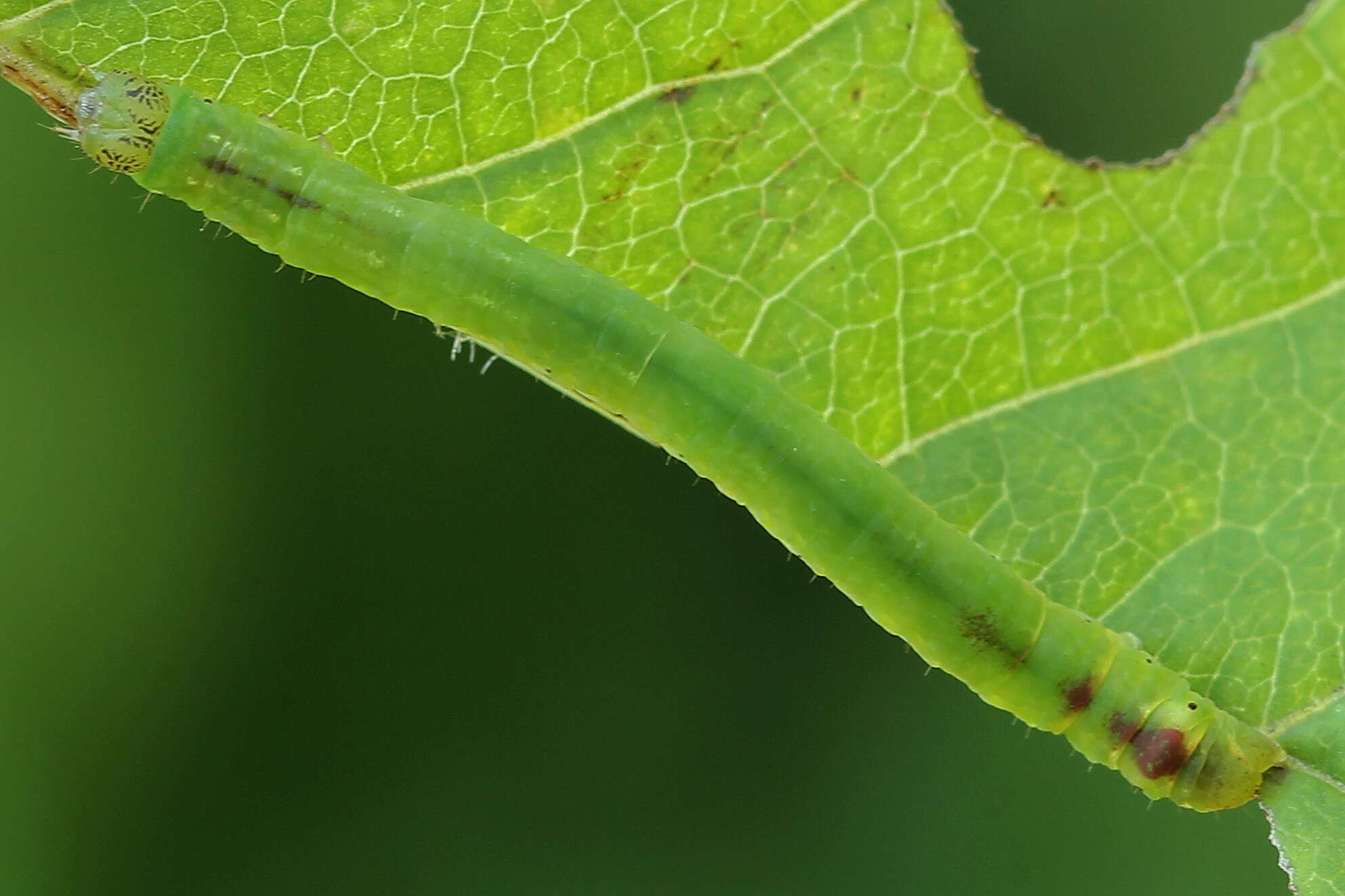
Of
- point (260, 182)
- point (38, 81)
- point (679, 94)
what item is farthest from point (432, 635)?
point (38, 81)

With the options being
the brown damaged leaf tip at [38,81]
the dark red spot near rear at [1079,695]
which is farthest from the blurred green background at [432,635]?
the brown damaged leaf tip at [38,81]

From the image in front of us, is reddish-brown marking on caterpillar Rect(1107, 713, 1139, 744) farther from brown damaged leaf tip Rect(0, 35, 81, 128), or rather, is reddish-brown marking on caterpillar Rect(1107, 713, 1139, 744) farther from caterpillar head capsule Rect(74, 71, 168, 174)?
brown damaged leaf tip Rect(0, 35, 81, 128)

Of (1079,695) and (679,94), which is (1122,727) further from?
(679,94)

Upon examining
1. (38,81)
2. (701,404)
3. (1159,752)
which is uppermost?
(701,404)

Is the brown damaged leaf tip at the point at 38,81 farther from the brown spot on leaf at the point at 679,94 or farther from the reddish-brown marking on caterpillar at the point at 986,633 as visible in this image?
the reddish-brown marking on caterpillar at the point at 986,633

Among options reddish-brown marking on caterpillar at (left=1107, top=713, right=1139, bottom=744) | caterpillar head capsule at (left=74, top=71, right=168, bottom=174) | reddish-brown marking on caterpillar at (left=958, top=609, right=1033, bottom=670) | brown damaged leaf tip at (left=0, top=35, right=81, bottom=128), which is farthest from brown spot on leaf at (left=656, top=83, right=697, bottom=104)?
reddish-brown marking on caterpillar at (left=1107, top=713, right=1139, bottom=744)

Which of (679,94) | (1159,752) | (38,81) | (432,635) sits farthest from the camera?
(432,635)

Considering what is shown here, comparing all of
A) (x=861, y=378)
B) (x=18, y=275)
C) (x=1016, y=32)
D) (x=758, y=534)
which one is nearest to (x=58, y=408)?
(x=18, y=275)
